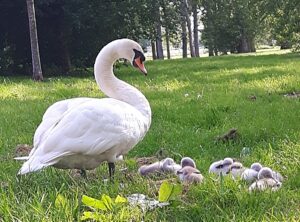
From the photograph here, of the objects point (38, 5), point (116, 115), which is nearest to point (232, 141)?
point (116, 115)

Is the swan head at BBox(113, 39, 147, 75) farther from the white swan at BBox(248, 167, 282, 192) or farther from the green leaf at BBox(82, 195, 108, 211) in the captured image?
the green leaf at BBox(82, 195, 108, 211)

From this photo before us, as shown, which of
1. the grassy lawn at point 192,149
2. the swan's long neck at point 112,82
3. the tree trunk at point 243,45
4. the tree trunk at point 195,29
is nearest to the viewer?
the grassy lawn at point 192,149

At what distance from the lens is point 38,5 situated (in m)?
17.0

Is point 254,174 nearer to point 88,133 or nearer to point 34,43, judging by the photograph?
point 88,133

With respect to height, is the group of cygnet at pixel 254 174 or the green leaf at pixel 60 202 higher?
the green leaf at pixel 60 202

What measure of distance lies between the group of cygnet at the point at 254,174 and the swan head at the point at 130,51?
112 cm

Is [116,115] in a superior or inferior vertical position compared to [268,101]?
superior

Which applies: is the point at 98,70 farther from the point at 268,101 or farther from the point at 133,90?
the point at 268,101

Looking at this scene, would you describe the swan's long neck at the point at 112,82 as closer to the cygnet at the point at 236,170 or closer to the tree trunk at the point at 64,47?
the cygnet at the point at 236,170

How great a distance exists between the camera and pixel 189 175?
368 cm

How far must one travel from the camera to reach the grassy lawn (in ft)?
9.86

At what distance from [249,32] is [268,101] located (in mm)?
40082

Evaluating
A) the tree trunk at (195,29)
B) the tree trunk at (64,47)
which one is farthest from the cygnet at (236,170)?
the tree trunk at (195,29)

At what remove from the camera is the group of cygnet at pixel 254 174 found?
338 centimetres
